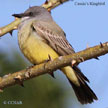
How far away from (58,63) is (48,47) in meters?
1.53

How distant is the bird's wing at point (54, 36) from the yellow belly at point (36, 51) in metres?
0.08

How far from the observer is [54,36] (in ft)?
14.3

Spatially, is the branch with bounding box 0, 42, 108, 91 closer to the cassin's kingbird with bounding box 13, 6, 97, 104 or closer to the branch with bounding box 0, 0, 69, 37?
the branch with bounding box 0, 0, 69, 37

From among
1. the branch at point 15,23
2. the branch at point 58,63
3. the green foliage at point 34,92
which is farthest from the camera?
the green foliage at point 34,92

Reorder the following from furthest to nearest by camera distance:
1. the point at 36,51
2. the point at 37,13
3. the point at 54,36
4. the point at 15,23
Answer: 1. the point at 37,13
2. the point at 54,36
3. the point at 36,51
4. the point at 15,23

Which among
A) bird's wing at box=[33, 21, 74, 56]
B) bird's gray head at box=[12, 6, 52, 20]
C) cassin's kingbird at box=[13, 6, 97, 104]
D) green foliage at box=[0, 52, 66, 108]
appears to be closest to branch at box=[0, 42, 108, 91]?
green foliage at box=[0, 52, 66, 108]

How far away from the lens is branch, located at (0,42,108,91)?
2.36 meters

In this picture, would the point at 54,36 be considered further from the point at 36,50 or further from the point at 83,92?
the point at 83,92

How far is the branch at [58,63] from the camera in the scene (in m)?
2.36

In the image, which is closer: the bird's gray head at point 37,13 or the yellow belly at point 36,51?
the yellow belly at point 36,51

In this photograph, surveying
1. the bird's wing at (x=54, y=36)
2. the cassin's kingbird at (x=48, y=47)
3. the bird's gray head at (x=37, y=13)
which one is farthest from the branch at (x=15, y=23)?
the bird's gray head at (x=37, y=13)

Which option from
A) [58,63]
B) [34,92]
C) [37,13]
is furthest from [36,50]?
[58,63]

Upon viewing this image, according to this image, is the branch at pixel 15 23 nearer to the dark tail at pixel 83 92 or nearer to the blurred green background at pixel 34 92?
the blurred green background at pixel 34 92

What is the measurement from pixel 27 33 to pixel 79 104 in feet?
3.59
